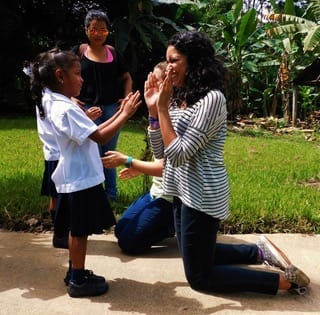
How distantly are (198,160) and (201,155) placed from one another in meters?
0.03

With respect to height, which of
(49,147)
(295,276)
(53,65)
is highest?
(53,65)

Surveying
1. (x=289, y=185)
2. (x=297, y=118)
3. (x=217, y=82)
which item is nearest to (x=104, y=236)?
(x=217, y=82)

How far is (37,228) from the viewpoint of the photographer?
399 cm

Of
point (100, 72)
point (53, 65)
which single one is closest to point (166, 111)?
point (53, 65)

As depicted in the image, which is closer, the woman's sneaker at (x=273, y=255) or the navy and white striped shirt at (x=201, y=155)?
the navy and white striped shirt at (x=201, y=155)

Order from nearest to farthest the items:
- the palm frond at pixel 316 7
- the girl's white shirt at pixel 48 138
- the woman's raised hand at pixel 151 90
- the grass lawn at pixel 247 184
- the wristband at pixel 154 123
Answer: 1. the woman's raised hand at pixel 151 90
2. the wristband at pixel 154 123
3. the girl's white shirt at pixel 48 138
4. the grass lawn at pixel 247 184
5. the palm frond at pixel 316 7

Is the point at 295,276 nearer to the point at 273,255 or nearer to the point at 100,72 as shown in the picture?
the point at 273,255

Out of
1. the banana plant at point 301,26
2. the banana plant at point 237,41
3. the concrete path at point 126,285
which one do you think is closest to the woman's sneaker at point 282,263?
the concrete path at point 126,285

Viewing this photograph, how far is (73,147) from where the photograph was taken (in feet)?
8.95

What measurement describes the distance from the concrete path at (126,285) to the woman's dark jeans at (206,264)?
3.0 inches

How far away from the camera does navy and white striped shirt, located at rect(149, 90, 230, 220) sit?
2592 millimetres

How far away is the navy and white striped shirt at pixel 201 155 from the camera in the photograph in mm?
2592

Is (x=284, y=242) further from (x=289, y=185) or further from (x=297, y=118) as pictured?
(x=297, y=118)

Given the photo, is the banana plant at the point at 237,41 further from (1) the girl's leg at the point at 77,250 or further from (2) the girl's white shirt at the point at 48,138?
(1) the girl's leg at the point at 77,250
